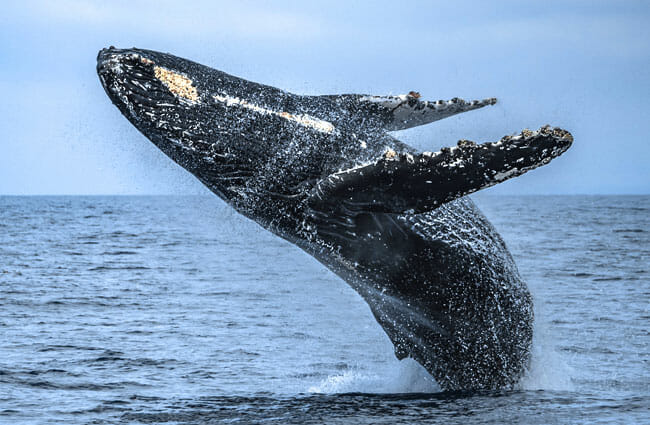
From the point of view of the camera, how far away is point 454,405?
26.9 ft

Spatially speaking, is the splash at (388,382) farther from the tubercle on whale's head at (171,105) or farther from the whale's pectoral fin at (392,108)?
the tubercle on whale's head at (171,105)

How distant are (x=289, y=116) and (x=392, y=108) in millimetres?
1151

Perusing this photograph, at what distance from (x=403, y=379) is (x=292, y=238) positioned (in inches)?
93.8

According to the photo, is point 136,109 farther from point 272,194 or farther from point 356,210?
point 356,210

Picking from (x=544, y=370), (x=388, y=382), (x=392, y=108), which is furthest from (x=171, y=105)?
(x=544, y=370)

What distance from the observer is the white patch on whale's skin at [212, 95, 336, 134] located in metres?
7.77

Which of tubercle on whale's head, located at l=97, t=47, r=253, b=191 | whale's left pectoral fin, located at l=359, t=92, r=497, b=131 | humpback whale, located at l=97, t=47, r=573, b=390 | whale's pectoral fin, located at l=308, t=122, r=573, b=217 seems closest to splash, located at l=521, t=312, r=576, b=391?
humpback whale, located at l=97, t=47, r=573, b=390

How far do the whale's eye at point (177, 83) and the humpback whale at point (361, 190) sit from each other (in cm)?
1

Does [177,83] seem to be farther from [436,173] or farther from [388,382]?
[388,382]

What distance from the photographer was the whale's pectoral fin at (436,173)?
6402mm

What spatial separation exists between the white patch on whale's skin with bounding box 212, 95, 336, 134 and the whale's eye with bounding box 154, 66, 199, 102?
0.21m

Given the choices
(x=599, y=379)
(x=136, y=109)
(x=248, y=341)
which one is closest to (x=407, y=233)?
(x=136, y=109)

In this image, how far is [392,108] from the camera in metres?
8.38

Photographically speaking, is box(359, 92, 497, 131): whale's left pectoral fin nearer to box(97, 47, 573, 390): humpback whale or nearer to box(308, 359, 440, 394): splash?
box(97, 47, 573, 390): humpback whale
